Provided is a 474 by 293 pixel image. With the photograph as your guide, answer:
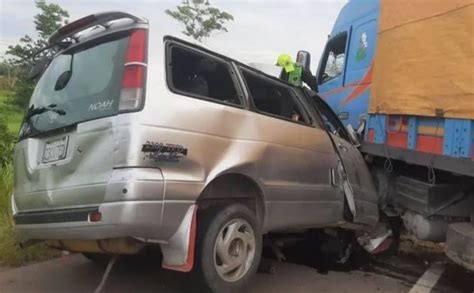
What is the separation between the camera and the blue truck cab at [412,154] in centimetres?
405

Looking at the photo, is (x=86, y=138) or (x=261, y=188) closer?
(x=86, y=138)

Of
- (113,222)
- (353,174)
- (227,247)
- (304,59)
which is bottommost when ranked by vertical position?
(227,247)

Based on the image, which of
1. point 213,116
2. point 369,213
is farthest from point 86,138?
point 369,213

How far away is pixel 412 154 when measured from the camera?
15.1ft

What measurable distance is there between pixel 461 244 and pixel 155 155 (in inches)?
105

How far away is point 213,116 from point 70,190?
1.06 meters

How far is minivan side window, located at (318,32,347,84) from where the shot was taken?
23.4 feet

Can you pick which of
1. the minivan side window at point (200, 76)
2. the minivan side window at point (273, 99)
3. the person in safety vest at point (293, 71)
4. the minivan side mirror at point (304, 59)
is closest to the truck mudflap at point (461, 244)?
the minivan side window at point (273, 99)

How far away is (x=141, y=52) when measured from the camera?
10.5 ft

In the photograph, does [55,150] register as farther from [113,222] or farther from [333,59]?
[333,59]

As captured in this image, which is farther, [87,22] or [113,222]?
[87,22]

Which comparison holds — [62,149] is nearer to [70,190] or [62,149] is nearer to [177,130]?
[70,190]

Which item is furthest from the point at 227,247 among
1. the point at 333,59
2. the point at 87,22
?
the point at 333,59

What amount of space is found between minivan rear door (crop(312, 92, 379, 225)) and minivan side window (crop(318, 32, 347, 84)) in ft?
5.69
